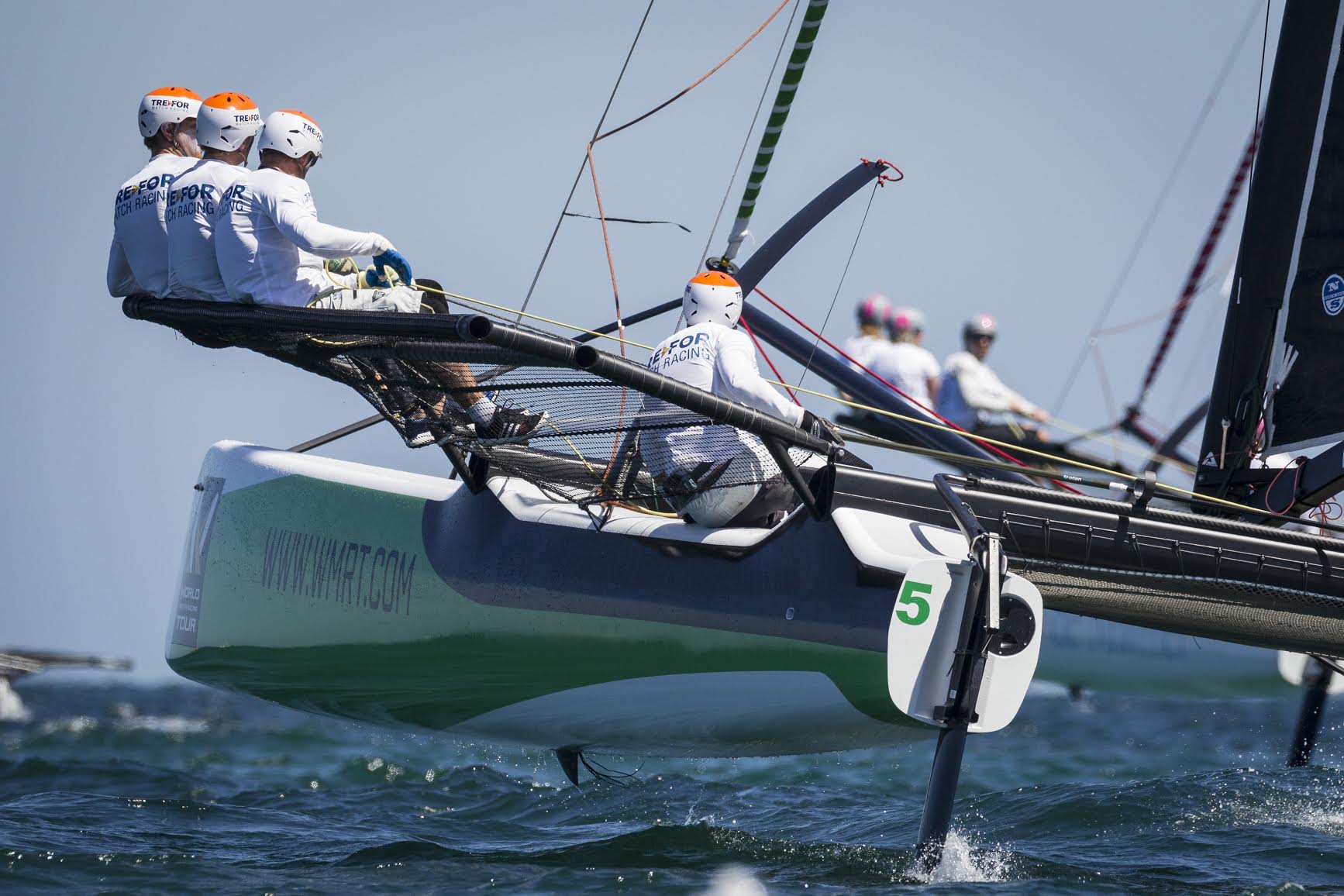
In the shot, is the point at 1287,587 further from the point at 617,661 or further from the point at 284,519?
the point at 284,519

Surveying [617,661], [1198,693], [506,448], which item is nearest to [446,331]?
[506,448]

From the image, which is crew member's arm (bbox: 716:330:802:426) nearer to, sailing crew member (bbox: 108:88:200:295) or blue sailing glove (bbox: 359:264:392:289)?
blue sailing glove (bbox: 359:264:392:289)

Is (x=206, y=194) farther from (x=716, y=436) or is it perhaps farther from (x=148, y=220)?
(x=716, y=436)

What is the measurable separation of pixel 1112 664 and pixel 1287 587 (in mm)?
937

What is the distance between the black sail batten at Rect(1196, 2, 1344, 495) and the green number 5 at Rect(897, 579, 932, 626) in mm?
2118

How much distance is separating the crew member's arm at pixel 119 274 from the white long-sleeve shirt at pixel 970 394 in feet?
16.9

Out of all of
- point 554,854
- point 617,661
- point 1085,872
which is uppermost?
point 617,661

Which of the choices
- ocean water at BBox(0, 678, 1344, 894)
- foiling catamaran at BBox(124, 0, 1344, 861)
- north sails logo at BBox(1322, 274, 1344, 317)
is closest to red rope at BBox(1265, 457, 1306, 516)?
foiling catamaran at BBox(124, 0, 1344, 861)

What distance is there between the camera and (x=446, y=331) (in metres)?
4.42

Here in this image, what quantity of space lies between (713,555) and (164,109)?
8.05ft

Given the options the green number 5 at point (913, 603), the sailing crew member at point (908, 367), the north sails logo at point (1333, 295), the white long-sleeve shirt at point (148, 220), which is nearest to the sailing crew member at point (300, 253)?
the white long-sleeve shirt at point (148, 220)

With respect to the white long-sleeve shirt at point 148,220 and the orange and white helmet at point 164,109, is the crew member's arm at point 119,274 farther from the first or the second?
the orange and white helmet at point 164,109

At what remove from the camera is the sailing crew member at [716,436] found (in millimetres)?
4895

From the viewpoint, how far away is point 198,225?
5.24 metres
